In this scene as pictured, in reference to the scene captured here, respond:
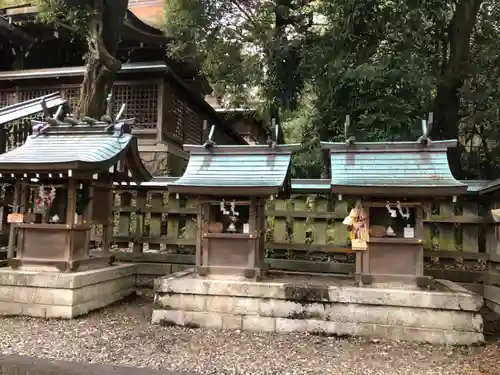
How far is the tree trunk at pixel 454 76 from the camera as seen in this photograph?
31.6ft

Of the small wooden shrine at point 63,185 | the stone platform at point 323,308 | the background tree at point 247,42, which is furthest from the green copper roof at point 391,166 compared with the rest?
the background tree at point 247,42

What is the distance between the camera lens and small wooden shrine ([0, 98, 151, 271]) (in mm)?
7047

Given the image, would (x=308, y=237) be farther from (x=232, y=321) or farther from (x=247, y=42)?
(x=247, y=42)

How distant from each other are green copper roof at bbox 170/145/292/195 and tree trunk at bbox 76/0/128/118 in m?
4.45

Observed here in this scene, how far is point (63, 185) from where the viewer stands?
7426 mm

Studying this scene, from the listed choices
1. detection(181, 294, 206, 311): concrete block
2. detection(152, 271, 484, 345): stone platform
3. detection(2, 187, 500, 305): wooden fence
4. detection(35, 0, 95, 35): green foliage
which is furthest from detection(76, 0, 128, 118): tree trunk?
detection(181, 294, 206, 311): concrete block

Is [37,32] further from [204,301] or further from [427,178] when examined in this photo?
[427,178]

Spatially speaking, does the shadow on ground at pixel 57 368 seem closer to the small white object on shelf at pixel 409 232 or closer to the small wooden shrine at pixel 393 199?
the small wooden shrine at pixel 393 199

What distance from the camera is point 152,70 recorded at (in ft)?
44.1

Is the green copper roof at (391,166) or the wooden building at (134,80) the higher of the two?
the wooden building at (134,80)

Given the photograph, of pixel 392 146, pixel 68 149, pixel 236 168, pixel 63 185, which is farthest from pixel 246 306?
pixel 68 149

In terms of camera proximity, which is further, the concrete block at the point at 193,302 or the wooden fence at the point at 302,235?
the wooden fence at the point at 302,235

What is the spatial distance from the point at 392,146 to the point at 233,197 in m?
2.68

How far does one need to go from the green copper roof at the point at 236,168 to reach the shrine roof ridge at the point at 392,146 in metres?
0.80
